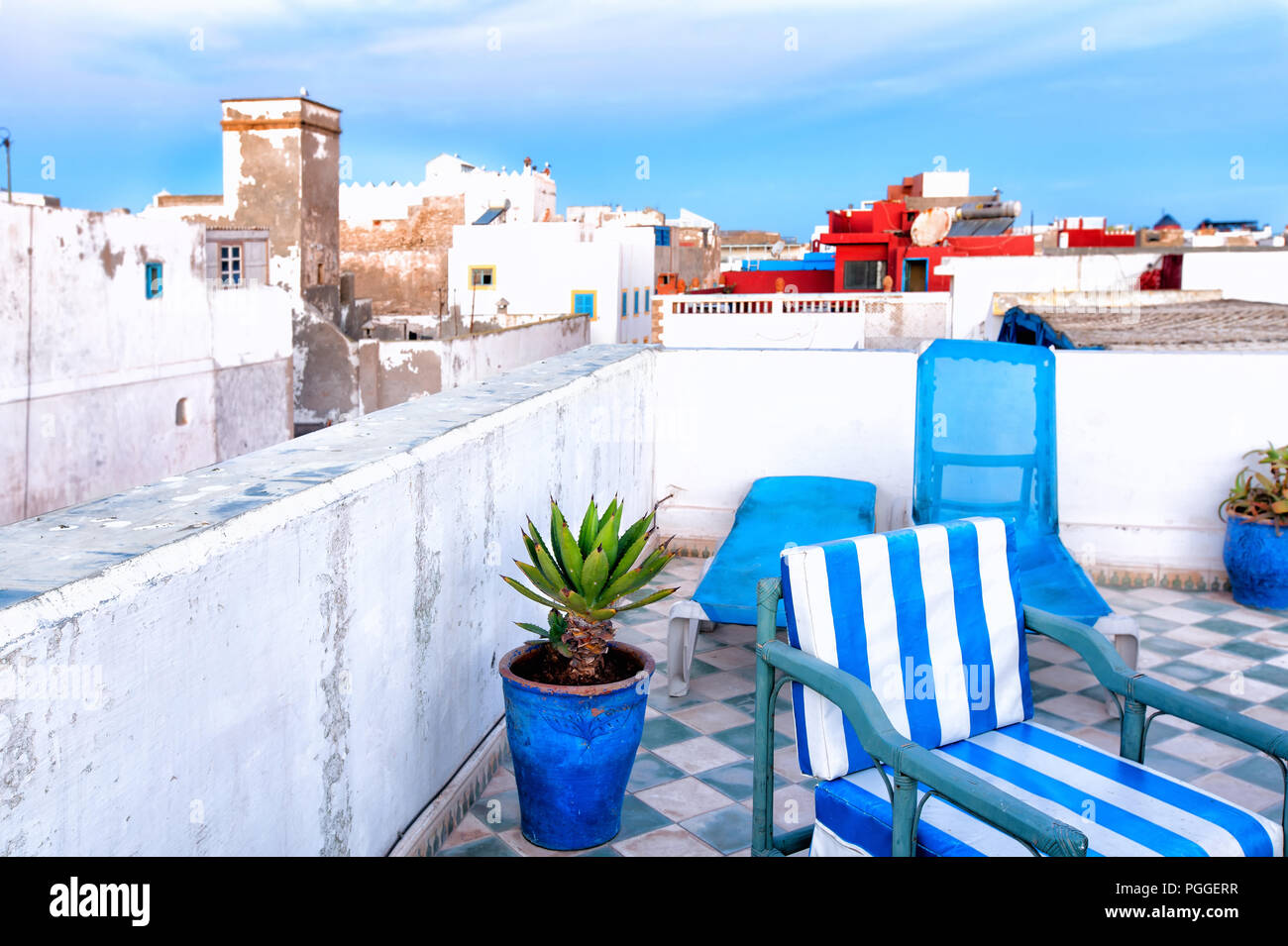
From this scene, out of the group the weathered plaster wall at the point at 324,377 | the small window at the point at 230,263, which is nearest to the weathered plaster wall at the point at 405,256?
the weathered plaster wall at the point at 324,377

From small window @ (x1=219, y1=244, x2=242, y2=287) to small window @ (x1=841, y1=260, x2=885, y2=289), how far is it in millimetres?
14189

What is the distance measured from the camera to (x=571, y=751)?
3.46 metres

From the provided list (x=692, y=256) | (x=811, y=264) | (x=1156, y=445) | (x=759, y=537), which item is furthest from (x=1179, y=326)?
(x=692, y=256)

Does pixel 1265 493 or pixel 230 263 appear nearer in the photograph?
pixel 1265 493

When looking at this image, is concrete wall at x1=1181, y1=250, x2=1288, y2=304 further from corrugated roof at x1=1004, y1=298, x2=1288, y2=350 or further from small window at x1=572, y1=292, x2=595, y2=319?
small window at x1=572, y1=292, x2=595, y2=319

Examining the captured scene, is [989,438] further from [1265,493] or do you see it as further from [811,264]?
[811,264]

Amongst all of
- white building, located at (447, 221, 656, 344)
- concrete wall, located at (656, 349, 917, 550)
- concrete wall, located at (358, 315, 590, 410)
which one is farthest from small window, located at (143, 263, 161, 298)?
concrete wall, located at (656, 349, 917, 550)

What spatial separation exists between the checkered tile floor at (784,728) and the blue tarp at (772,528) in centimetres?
41

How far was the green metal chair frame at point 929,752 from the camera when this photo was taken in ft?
7.43

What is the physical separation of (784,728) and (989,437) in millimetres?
2652

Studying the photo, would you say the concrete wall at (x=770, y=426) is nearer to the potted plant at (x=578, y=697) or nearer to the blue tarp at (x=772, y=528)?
the blue tarp at (x=772, y=528)

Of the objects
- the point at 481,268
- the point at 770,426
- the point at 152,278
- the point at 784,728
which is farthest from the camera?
the point at 481,268

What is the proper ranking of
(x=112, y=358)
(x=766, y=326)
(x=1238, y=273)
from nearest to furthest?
(x=766, y=326), (x=1238, y=273), (x=112, y=358)
